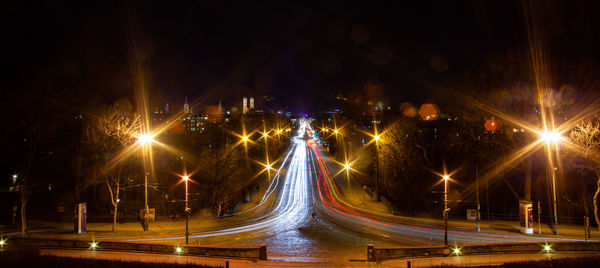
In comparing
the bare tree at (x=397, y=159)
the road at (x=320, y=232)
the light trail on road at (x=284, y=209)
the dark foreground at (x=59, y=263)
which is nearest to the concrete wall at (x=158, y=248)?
the road at (x=320, y=232)

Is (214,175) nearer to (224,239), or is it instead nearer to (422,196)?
(224,239)

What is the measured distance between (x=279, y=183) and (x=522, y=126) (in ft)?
96.8

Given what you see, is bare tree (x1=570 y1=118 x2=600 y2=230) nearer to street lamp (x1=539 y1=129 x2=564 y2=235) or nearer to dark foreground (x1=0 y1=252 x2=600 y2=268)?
street lamp (x1=539 y1=129 x2=564 y2=235)

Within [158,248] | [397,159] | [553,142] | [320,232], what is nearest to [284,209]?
[320,232]

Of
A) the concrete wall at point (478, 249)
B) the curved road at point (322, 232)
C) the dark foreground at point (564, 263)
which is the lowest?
the curved road at point (322, 232)

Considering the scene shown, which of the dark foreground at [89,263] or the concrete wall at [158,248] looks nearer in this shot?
the dark foreground at [89,263]

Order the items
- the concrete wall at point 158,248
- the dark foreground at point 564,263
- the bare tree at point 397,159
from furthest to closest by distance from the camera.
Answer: the bare tree at point 397,159
the concrete wall at point 158,248
the dark foreground at point 564,263

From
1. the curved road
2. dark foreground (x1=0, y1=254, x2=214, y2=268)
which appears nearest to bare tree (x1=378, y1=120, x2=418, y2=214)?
the curved road

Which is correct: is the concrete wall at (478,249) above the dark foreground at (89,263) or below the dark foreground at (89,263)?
below

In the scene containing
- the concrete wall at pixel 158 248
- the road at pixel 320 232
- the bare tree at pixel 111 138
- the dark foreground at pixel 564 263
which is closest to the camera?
the dark foreground at pixel 564 263

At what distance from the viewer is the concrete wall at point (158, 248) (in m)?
16.2

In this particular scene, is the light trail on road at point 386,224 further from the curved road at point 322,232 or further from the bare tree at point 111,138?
the bare tree at point 111,138

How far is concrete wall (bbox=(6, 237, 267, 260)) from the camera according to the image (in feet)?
53.2

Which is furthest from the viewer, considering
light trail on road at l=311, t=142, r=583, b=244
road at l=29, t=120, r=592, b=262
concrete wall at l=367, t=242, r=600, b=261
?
light trail on road at l=311, t=142, r=583, b=244
